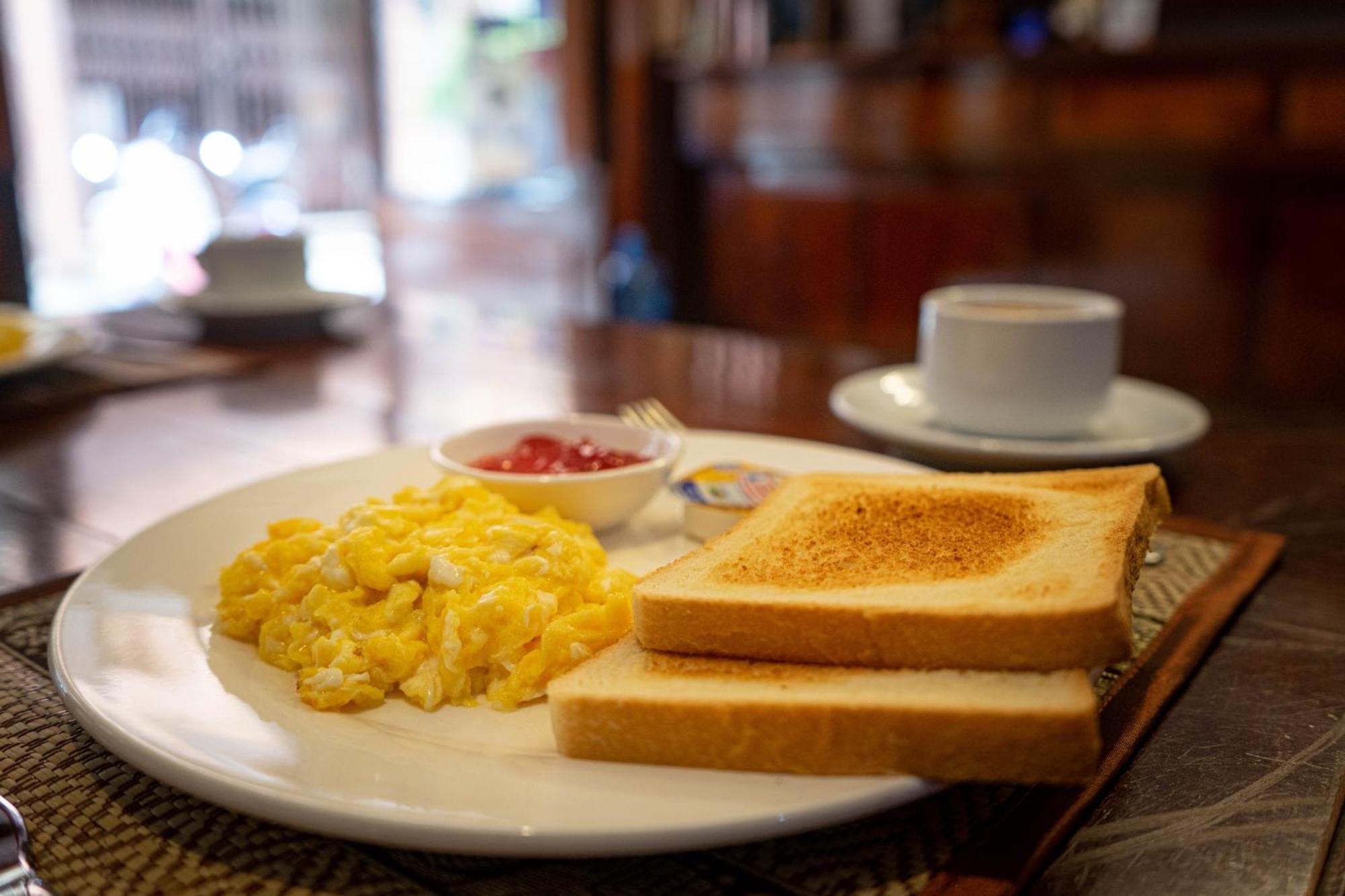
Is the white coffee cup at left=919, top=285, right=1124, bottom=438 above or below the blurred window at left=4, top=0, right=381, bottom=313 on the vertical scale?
below

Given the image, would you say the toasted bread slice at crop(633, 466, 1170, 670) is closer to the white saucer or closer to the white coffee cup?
the white coffee cup

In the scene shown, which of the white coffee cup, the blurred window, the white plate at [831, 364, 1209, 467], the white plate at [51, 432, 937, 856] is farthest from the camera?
the blurred window

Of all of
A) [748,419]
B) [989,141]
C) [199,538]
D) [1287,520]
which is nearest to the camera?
[199,538]

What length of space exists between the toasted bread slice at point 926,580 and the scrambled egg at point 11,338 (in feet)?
5.30

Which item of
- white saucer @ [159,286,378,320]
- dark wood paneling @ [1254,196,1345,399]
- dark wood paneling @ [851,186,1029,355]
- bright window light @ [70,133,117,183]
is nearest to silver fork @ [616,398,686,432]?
white saucer @ [159,286,378,320]

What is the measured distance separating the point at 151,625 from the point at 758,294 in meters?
4.92

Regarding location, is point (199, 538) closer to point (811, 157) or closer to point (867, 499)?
point (867, 499)

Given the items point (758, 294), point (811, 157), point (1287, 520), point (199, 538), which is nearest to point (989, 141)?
point (811, 157)

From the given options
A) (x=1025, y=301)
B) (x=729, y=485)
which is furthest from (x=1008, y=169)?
(x=729, y=485)

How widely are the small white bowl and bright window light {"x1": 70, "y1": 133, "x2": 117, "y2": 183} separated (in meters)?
9.69

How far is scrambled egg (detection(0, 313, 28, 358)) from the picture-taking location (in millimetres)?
1962

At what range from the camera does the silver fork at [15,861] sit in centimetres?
61

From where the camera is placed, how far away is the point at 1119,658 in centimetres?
73

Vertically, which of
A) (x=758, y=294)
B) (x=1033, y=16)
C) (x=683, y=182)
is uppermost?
(x=1033, y=16)
